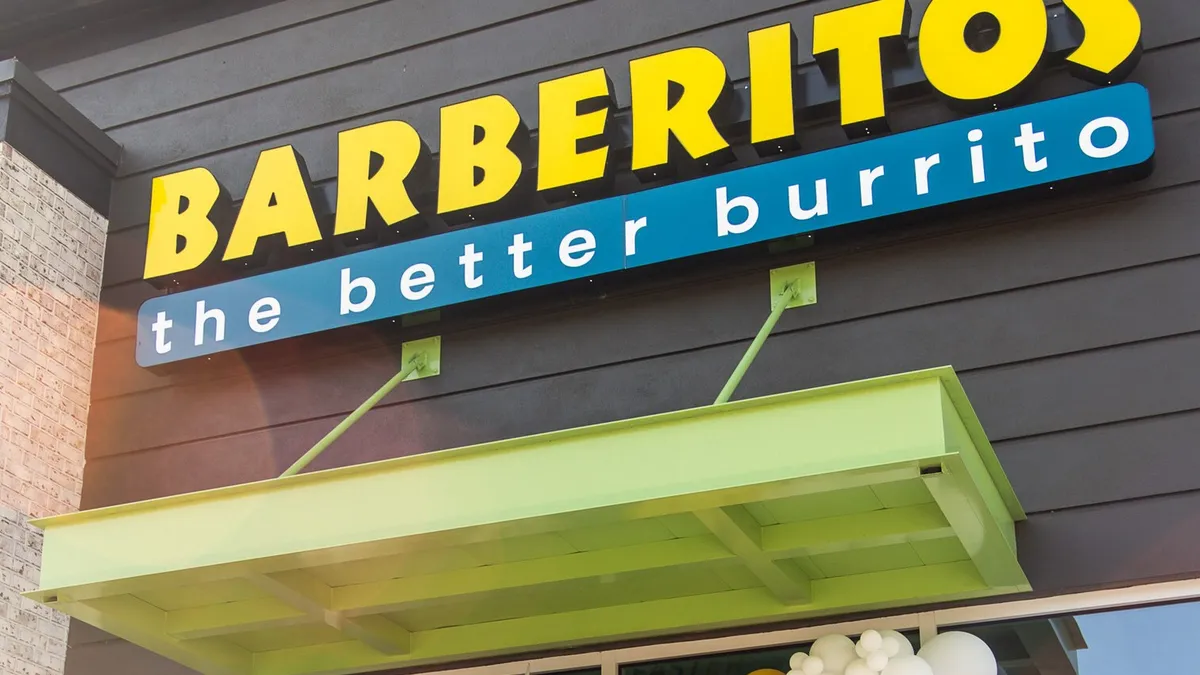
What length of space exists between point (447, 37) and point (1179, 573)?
4154 millimetres

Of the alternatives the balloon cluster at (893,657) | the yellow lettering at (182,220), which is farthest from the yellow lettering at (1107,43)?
the yellow lettering at (182,220)

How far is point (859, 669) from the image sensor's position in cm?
469

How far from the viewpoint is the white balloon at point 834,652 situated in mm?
4840

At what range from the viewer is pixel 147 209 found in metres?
7.31

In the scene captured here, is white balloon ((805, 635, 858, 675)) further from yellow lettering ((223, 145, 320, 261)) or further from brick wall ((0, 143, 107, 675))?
brick wall ((0, 143, 107, 675))

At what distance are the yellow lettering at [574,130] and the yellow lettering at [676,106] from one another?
0.15 meters

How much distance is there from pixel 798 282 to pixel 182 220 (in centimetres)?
307

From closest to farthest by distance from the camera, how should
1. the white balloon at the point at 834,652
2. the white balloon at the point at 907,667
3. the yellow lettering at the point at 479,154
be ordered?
the white balloon at the point at 907,667 < the white balloon at the point at 834,652 < the yellow lettering at the point at 479,154

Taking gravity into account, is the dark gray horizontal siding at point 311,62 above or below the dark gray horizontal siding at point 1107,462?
above

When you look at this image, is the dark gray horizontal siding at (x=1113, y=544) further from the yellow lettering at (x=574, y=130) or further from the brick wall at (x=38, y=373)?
the brick wall at (x=38, y=373)

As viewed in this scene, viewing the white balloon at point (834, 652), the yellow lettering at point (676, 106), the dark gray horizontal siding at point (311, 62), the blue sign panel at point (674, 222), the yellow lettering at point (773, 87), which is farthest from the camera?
the dark gray horizontal siding at point (311, 62)

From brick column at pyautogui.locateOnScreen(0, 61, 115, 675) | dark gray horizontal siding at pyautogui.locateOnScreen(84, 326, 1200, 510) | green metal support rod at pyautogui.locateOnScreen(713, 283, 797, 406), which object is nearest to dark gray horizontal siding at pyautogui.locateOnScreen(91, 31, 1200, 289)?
brick column at pyautogui.locateOnScreen(0, 61, 115, 675)

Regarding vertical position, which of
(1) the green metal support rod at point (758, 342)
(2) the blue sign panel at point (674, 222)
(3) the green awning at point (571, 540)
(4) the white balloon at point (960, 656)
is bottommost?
(4) the white balloon at point (960, 656)

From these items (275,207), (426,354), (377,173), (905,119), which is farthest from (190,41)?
(905,119)
